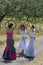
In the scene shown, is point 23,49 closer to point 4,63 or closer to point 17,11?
point 4,63

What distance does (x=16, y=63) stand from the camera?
1088 cm

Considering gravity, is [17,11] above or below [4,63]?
below

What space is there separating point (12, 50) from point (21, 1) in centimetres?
724

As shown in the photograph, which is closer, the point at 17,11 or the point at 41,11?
the point at 17,11

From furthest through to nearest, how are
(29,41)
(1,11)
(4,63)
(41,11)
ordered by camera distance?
(41,11), (1,11), (29,41), (4,63)

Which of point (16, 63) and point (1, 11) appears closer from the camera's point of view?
point (16, 63)

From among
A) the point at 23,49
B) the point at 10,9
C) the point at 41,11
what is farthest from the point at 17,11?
the point at 23,49

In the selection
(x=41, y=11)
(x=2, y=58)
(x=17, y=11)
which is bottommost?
(x=41, y=11)

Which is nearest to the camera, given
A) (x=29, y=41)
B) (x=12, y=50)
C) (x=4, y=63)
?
(x=4, y=63)

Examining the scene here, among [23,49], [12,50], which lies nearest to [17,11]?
[23,49]

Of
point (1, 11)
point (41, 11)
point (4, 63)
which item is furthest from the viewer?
point (41, 11)

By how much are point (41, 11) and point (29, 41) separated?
944 cm

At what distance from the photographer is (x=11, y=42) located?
11352 millimetres

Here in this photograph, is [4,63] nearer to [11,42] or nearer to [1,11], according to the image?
[11,42]
